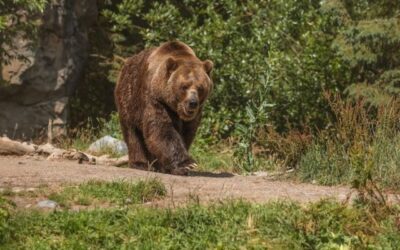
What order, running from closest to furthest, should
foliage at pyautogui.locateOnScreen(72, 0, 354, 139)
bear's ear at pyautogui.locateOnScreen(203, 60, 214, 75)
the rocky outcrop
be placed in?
bear's ear at pyautogui.locateOnScreen(203, 60, 214, 75) < foliage at pyautogui.locateOnScreen(72, 0, 354, 139) < the rocky outcrop

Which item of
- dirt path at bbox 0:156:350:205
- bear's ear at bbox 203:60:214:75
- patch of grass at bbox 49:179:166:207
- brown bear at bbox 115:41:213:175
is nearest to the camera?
patch of grass at bbox 49:179:166:207

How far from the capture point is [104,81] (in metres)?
17.6

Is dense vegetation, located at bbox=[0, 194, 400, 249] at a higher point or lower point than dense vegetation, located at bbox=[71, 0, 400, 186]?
lower

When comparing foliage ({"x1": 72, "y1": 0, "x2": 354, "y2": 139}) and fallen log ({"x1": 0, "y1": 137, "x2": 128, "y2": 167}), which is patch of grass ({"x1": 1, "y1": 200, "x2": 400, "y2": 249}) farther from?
foliage ({"x1": 72, "y1": 0, "x2": 354, "y2": 139})

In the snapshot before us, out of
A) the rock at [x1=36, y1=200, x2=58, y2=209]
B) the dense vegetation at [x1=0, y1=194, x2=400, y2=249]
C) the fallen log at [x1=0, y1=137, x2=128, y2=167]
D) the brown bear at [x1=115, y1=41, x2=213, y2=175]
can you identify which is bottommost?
the dense vegetation at [x1=0, y1=194, x2=400, y2=249]

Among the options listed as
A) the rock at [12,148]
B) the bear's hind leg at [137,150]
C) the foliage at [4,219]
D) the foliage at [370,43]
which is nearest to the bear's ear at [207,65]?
the bear's hind leg at [137,150]

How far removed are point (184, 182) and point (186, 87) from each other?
1541 mm

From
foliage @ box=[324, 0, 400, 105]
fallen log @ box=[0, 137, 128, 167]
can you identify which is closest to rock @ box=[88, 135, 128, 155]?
fallen log @ box=[0, 137, 128, 167]

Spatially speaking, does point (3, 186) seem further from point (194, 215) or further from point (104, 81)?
point (104, 81)

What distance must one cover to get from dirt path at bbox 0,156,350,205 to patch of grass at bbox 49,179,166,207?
0.16 meters

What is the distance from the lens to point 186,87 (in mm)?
9898

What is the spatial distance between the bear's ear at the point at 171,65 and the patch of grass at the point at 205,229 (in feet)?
11.2

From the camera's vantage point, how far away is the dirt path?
25.8 feet

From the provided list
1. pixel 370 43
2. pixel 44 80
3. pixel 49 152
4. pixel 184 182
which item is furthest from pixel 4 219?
pixel 44 80
